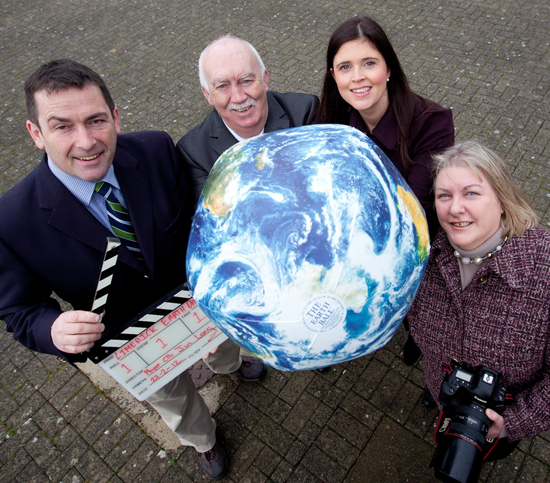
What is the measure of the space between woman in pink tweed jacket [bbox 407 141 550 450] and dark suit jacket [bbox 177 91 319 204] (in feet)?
3.24

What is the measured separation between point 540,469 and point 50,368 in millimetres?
4515

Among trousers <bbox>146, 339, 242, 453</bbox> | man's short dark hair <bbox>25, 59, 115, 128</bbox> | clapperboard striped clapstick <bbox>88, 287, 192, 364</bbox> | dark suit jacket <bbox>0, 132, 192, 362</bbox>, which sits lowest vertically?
trousers <bbox>146, 339, 242, 453</bbox>

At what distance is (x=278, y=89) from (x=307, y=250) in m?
5.66

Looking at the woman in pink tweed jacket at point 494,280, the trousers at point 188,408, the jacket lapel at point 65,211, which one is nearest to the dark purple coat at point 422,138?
the woman in pink tweed jacket at point 494,280

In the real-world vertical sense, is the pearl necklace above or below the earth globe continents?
below

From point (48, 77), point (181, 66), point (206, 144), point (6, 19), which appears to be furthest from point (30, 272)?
point (6, 19)

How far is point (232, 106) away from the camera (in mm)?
2303

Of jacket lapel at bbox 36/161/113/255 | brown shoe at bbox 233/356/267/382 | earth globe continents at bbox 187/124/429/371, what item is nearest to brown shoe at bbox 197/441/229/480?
brown shoe at bbox 233/356/267/382

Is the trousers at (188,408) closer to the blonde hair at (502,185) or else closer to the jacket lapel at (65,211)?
the jacket lapel at (65,211)

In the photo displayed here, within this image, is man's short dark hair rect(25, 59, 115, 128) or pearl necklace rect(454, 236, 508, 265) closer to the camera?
man's short dark hair rect(25, 59, 115, 128)

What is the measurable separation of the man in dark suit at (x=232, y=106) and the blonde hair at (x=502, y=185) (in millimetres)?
1100

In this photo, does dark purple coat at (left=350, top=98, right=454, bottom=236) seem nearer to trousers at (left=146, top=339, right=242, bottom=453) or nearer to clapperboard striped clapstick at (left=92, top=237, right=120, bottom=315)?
clapperboard striped clapstick at (left=92, top=237, right=120, bottom=315)

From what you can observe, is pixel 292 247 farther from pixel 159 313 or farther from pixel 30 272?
pixel 30 272

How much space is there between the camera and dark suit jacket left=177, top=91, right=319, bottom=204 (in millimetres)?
2422
